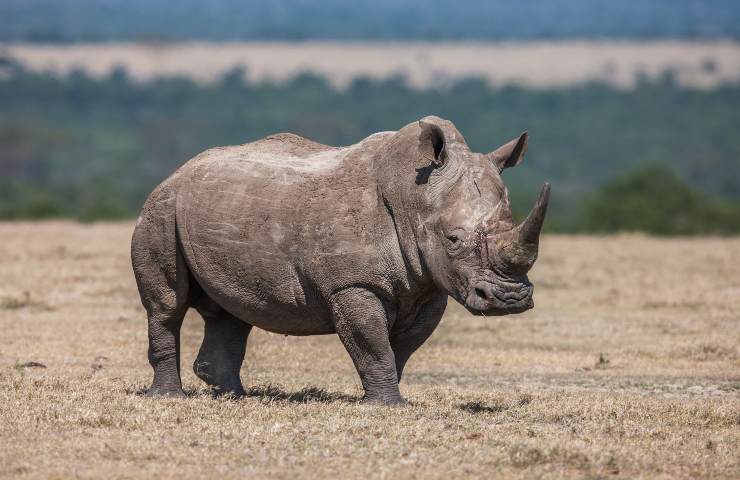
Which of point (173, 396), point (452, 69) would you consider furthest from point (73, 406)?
point (452, 69)

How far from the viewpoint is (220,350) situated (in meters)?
12.8

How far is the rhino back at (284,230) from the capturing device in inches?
450

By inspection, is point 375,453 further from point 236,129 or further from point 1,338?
point 236,129

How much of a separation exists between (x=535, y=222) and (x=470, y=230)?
0.67 m

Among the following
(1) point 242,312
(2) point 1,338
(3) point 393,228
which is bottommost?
(2) point 1,338

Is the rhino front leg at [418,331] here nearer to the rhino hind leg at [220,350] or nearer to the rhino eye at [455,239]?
the rhino eye at [455,239]

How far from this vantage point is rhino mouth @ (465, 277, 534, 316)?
10766 mm

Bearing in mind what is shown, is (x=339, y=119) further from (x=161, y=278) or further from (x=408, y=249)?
(x=408, y=249)

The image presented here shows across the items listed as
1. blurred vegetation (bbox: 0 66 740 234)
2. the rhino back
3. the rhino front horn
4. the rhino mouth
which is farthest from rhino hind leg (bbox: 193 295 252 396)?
blurred vegetation (bbox: 0 66 740 234)

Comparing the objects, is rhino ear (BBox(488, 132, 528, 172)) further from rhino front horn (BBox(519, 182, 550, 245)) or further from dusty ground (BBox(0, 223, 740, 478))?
dusty ground (BBox(0, 223, 740, 478))

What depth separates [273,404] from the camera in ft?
→ 37.7

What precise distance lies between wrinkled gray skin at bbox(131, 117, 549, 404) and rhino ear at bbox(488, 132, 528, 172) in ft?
0.03

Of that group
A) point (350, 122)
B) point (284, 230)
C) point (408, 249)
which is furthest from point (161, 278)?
point (350, 122)

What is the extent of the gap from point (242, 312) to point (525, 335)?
623 centimetres
